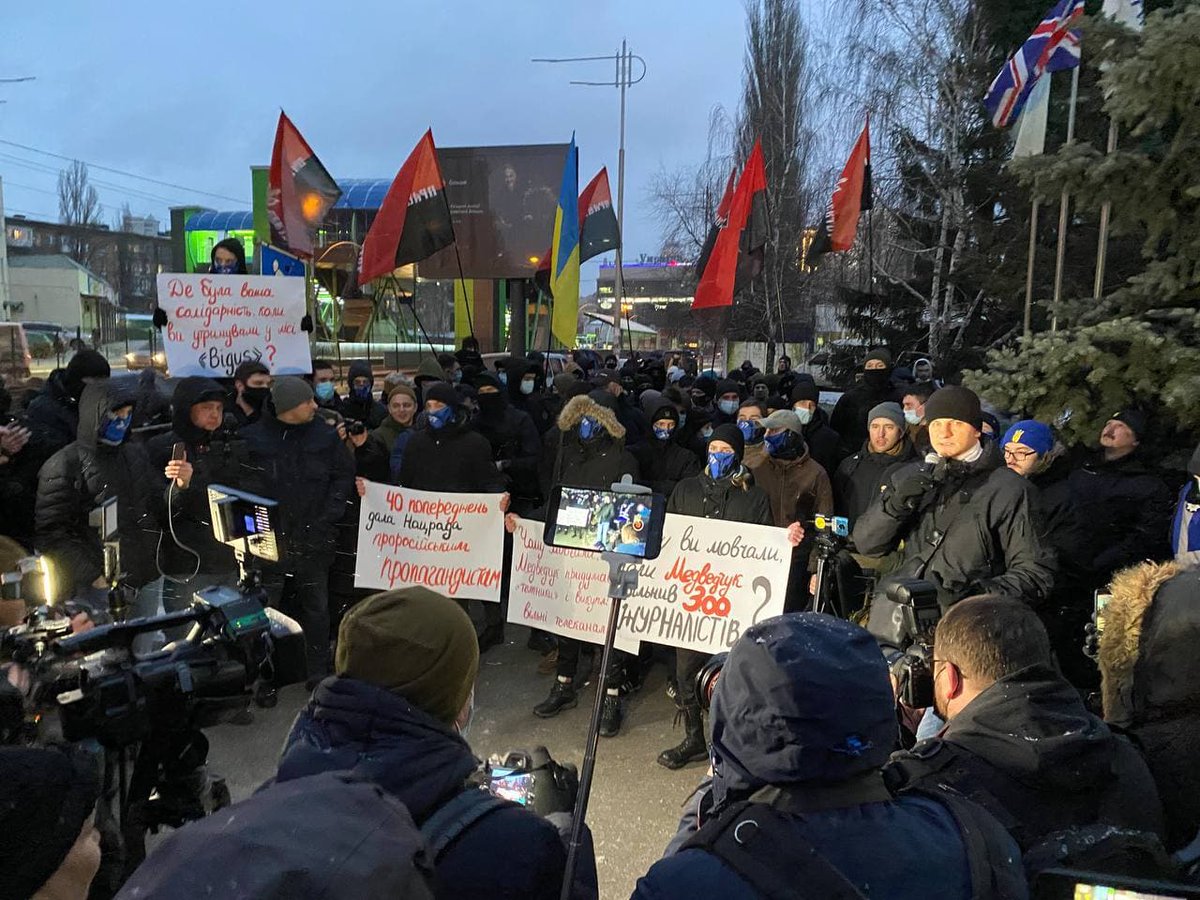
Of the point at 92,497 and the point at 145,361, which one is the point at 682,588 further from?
the point at 145,361

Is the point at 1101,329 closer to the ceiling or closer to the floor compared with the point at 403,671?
closer to the ceiling

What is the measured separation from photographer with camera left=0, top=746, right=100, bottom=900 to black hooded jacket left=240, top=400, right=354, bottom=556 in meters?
3.82

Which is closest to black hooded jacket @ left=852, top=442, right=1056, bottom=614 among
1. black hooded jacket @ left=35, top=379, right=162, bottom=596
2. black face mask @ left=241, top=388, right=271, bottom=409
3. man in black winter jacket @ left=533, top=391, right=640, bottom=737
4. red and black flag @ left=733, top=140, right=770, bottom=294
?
man in black winter jacket @ left=533, top=391, right=640, bottom=737

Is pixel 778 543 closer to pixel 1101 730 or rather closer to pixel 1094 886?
pixel 1101 730

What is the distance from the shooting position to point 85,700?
1831 mm

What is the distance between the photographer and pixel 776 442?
5301 mm

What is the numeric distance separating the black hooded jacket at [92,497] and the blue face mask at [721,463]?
10.3ft

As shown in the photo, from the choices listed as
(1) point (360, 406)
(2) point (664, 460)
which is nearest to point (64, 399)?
(1) point (360, 406)

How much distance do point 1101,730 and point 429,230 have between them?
804cm

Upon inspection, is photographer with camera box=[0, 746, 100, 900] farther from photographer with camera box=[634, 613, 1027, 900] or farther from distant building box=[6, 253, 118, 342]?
distant building box=[6, 253, 118, 342]

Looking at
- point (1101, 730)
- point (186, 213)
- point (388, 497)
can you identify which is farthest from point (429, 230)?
point (186, 213)

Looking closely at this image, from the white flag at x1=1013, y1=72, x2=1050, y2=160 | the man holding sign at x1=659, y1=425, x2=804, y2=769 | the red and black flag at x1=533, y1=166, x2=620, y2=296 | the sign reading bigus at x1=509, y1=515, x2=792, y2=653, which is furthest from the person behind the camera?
the red and black flag at x1=533, y1=166, x2=620, y2=296

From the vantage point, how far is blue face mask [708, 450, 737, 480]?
4.86 meters

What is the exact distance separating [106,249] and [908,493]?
56.0m
